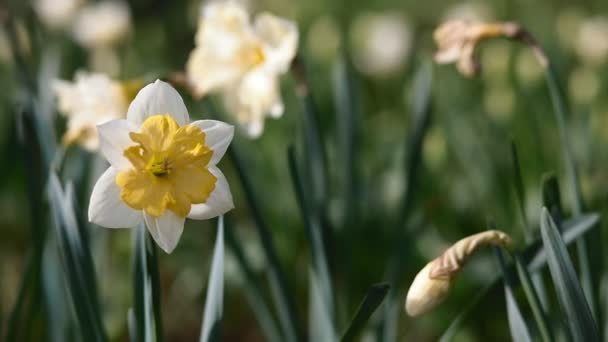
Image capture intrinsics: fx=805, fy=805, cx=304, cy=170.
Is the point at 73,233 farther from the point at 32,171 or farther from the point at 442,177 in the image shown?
the point at 442,177

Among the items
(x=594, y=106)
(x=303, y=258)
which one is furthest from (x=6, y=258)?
(x=594, y=106)

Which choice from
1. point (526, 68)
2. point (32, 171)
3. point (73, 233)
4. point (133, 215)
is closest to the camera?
point (133, 215)

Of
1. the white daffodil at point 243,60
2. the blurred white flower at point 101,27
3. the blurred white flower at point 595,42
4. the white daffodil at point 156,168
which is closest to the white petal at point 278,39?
the white daffodil at point 243,60

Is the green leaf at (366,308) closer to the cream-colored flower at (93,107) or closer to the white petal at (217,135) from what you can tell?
the white petal at (217,135)

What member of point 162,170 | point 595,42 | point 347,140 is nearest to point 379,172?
point 347,140

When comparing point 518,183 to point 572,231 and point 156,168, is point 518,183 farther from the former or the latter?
point 156,168

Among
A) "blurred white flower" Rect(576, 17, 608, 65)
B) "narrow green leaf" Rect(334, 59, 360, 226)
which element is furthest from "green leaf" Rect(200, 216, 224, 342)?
"blurred white flower" Rect(576, 17, 608, 65)
